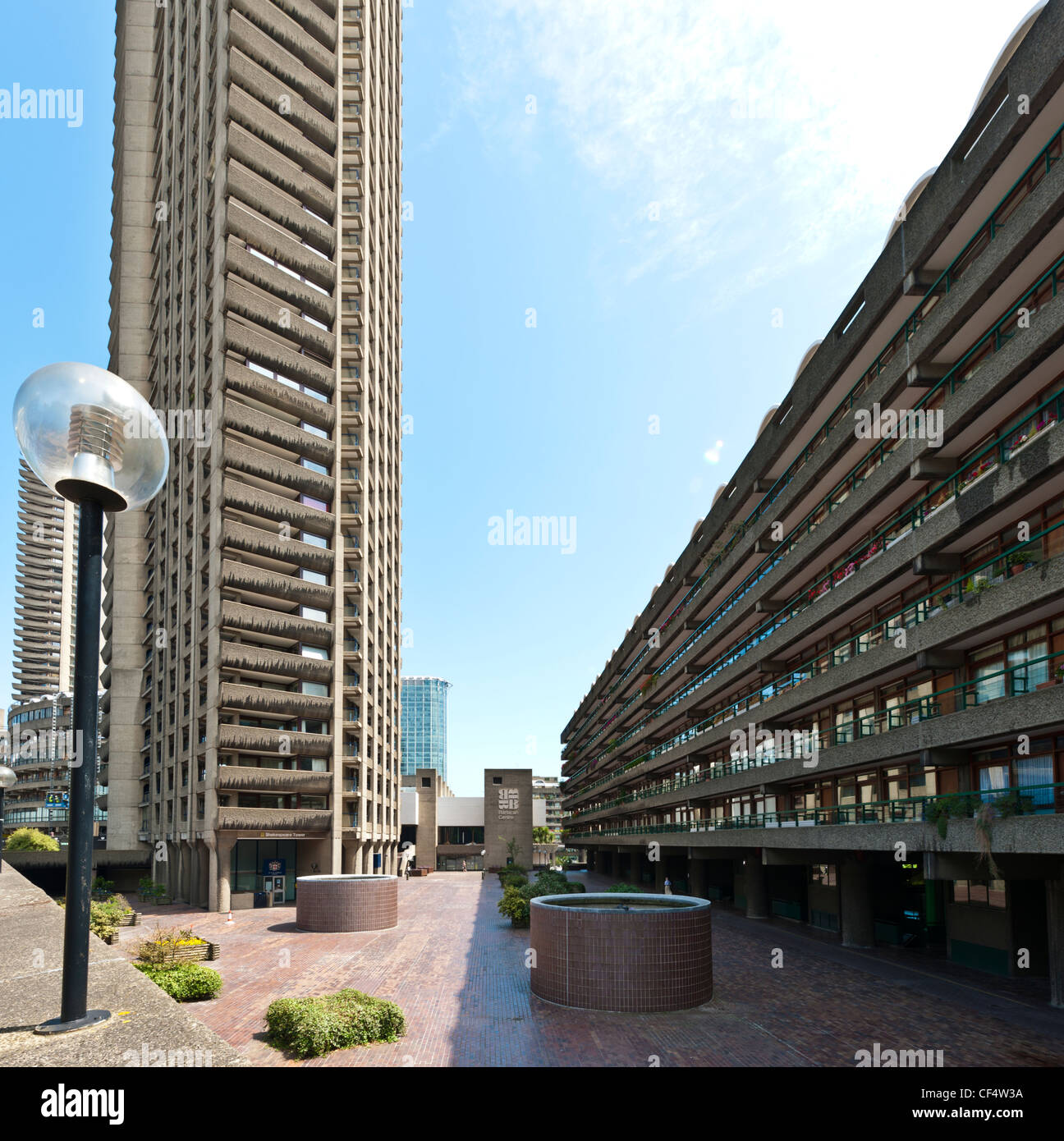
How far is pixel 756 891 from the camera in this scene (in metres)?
42.4

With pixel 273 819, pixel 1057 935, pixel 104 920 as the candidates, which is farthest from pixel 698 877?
pixel 1057 935

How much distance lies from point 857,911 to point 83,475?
30533mm

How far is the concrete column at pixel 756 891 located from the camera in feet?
137

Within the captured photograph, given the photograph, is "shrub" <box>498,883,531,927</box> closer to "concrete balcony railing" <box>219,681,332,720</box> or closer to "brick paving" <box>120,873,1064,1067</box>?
"brick paving" <box>120,873,1064,1067</box>

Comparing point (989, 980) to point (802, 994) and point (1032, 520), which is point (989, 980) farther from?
point (1032, 520)

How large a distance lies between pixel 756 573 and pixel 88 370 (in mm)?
34166

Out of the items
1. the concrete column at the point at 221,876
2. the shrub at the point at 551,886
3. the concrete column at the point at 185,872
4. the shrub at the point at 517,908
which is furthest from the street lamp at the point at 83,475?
the concrete column at the point at 185,872

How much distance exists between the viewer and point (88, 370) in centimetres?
764

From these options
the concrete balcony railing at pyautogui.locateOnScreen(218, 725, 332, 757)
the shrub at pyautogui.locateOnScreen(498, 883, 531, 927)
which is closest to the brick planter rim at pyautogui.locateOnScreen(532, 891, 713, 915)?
the shrub at pyautogui.locateOnScreen(498, 883, 531, 927)

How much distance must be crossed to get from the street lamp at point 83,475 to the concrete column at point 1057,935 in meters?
19.8

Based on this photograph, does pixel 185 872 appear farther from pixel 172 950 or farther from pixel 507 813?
pixel 507 813
